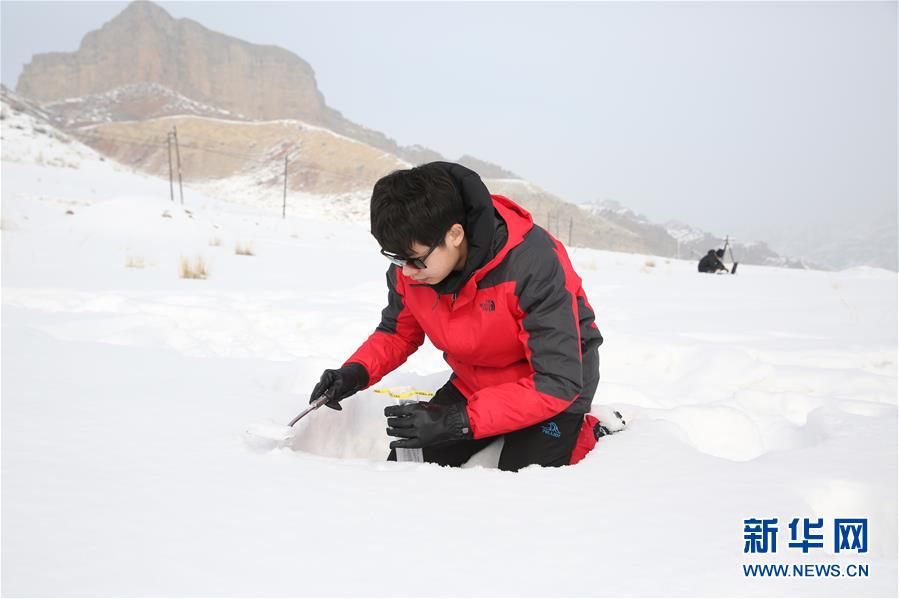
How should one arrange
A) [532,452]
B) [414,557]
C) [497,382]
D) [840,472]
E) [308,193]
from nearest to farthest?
[414,557] → [840,472] → [532,452] → [497,382] → [308,193]

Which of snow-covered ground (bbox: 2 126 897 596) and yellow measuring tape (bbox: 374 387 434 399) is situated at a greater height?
snow-covered ground (bbox: 2 126 897 596)

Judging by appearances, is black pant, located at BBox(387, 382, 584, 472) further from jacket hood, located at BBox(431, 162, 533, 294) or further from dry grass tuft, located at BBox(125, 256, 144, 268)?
dry grass tuft, located at BBox(125, 256, 144, 268)

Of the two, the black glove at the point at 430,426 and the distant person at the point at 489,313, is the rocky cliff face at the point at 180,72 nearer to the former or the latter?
the distant person at the point at 489,313

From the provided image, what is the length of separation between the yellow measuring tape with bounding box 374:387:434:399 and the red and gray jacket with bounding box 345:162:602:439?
1.55 feet

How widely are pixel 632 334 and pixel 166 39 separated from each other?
78.9m

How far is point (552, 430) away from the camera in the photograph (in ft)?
5.37

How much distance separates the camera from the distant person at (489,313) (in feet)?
4.64

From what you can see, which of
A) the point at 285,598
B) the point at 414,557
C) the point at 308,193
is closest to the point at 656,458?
the point at 414,557

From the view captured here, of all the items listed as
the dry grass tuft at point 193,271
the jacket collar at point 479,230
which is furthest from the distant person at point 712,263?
the jacket collar at point 479,230

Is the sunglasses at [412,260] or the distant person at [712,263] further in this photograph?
the distant person at [712,263]

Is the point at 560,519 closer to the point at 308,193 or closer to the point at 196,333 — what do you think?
the point at 196,333

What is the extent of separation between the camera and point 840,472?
4.42 feet

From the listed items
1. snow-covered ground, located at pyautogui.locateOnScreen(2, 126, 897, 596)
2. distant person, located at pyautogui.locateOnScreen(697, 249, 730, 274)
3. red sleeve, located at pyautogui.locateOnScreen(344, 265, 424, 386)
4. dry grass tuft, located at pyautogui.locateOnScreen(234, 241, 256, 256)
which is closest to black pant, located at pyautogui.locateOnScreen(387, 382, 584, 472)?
snow-covered ground, located at pyautogui.locateOnScreen(2, 126, 897, 596)

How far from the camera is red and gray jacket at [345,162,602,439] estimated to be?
1.47m
